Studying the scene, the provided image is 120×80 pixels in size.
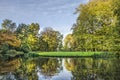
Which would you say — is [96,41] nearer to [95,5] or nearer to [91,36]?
[91,36]

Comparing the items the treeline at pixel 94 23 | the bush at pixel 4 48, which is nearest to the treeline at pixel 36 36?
the bush at pixel 4 48

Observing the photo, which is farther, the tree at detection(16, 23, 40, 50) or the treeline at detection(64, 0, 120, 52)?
the tree at detection(16, 23, 40, 50)

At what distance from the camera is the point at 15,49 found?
70.9 meters

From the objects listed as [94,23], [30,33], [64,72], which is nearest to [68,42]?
[30,33]

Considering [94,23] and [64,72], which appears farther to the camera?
[94,23]

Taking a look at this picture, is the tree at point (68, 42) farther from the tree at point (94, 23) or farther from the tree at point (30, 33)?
the tree at point (94, 23)

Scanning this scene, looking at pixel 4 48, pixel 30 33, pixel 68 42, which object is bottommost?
pixel 4 48

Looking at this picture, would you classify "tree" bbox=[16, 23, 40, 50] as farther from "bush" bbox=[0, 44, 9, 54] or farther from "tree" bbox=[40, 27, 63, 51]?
"bush" bbox=[0, 44, 9, 54]

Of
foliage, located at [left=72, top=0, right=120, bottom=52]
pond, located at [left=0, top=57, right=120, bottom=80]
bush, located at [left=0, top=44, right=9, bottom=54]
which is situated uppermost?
foliage, located at [left=72, top=0, right=120, bottom=52]

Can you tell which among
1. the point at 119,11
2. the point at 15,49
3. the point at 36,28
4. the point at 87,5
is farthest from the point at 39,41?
the point at 119,11

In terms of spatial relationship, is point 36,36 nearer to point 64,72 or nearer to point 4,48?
point 4,48

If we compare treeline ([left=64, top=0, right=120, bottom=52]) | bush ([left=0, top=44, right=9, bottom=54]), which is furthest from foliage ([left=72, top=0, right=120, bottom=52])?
bush ([left=0, top=44, right=9, bottom=54])

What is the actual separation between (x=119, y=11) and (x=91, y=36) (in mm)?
22926

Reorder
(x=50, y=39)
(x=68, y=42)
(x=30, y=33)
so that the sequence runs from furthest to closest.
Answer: (x=68, y=42)
(x=50, y=39)
(x=30, y=33)
